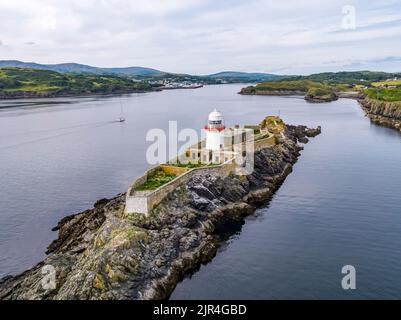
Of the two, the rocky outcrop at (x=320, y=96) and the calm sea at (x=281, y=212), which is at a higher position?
the rocky outcrop at (x=320, y=96)

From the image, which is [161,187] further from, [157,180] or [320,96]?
[320,96]

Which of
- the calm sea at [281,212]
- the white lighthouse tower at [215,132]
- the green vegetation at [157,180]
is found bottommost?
the calm sea at [281,212]

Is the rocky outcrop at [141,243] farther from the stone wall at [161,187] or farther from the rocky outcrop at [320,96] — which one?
the rocky outcrop at [320,96]

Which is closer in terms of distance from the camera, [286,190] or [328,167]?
[286,190]

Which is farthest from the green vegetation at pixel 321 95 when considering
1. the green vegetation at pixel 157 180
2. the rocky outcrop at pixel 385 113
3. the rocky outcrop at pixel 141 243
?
the green vegetation at pixel 157 180

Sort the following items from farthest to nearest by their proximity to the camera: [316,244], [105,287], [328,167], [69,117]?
[69,117], [328,167], [316,244], [105,287]

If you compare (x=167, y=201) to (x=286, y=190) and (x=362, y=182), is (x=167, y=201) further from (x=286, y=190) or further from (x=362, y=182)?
(x=362, y=182)
